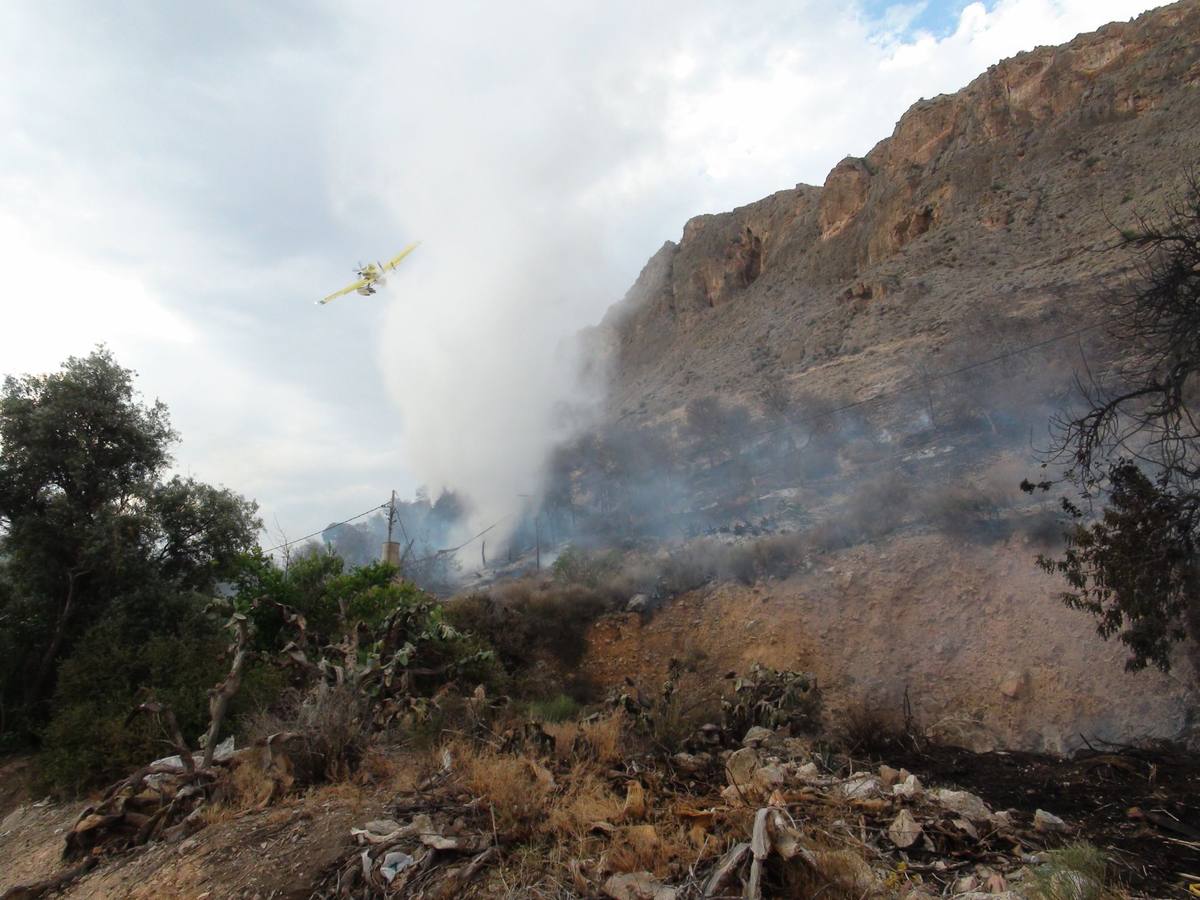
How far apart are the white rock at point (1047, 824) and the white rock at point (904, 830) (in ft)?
3.97

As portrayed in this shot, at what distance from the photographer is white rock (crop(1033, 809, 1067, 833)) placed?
5.02 metres

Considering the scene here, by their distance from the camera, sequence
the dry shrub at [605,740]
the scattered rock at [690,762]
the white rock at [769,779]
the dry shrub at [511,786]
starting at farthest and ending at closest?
the dry shrub at [605,740] → the scattered rock at [690,762] → the white rock at [769,779] → the dry shrub at [511,786]

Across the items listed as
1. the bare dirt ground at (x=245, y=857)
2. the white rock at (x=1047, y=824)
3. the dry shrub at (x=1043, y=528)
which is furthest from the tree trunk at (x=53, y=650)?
the dry shrub at (x=1043, y=528)

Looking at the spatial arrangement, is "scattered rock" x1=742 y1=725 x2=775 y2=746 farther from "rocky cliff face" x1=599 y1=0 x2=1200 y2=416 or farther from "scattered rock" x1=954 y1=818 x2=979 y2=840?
"rocky cliff face" x1=599 y1=0 x2=1200 y2=416

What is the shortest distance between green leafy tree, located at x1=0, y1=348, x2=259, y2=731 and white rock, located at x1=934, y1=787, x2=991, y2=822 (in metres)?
12.7

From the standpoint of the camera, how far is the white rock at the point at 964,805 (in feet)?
16.6

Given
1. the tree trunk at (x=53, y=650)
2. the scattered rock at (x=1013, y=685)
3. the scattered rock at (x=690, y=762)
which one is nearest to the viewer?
the scattered rock at (x=690, y=762)

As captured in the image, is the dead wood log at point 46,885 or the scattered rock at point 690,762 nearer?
the dead wood log at point 46,885

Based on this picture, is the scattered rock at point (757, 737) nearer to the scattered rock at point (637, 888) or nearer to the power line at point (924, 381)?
the scattered rock at point (637, 888)

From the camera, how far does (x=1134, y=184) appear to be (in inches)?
1171

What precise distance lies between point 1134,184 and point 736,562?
2872 centimetres

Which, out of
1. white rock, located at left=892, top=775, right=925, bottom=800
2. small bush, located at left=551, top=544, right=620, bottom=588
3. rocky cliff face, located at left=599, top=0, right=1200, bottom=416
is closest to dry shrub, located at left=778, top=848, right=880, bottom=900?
white rock, located at left=892, top=775, right=925, bottom=800

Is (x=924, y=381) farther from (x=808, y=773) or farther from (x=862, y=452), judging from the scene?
(x=808, y=773)

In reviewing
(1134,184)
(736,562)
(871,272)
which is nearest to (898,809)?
(736,562)
